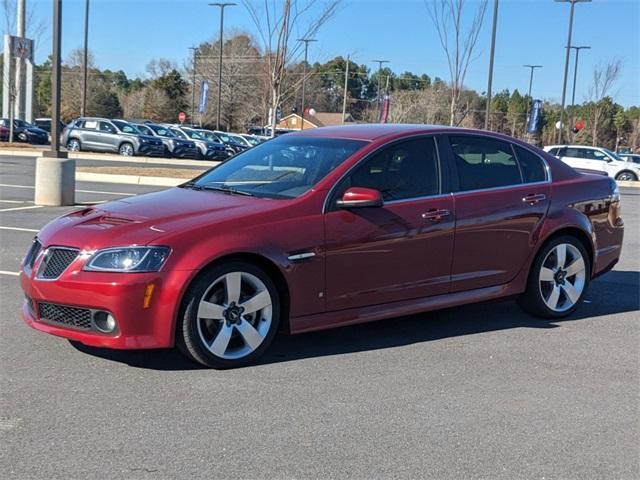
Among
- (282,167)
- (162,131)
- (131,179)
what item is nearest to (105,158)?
(162,131)

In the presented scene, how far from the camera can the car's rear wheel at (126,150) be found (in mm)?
32281

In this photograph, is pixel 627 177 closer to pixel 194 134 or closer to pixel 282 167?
pixel 194 134

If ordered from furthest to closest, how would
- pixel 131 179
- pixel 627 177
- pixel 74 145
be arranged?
pixel 74 145, pixel 627 177, pixel 131 179

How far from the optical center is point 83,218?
5023 millimetres

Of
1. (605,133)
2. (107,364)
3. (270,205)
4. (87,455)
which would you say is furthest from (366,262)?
(605,133)

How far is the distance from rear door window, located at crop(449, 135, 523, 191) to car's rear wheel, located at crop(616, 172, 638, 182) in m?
28.2

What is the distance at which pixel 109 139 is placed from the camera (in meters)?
32.3

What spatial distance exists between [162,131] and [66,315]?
3215 centimetres

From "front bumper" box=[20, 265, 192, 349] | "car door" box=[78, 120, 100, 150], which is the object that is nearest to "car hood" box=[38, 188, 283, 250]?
"front bumper" box=[20, 265, 192, 349]

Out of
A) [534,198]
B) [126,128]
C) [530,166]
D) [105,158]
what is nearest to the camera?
[534,198]

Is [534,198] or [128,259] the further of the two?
[534,198]

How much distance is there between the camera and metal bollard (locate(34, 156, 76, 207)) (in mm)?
12961

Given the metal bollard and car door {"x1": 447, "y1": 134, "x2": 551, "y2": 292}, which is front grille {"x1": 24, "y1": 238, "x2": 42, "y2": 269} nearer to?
car door {"x1": 447, "y1": 134, "x2": 551, "y2": 292}

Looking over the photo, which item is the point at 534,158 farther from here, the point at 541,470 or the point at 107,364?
the point at 107,364
